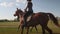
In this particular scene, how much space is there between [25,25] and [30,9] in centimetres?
117

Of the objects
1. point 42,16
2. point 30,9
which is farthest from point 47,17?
point 30,9

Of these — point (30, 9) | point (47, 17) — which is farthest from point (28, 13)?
point (47, 17)

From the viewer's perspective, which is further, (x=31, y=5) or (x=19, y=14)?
(x=19, y=14)

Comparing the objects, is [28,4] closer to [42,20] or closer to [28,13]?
[28,13]

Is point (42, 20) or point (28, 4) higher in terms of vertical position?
point (28, 4)

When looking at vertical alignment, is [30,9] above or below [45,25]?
above

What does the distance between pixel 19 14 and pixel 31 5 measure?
146cm

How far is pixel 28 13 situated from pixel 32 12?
32 cm

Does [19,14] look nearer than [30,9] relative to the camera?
No

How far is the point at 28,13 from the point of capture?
1470 centimetres

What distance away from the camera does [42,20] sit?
1509 centimetres

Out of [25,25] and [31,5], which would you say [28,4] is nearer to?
[31,5]

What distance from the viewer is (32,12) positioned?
14.9 m

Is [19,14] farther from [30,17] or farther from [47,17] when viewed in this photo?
[47,17]
